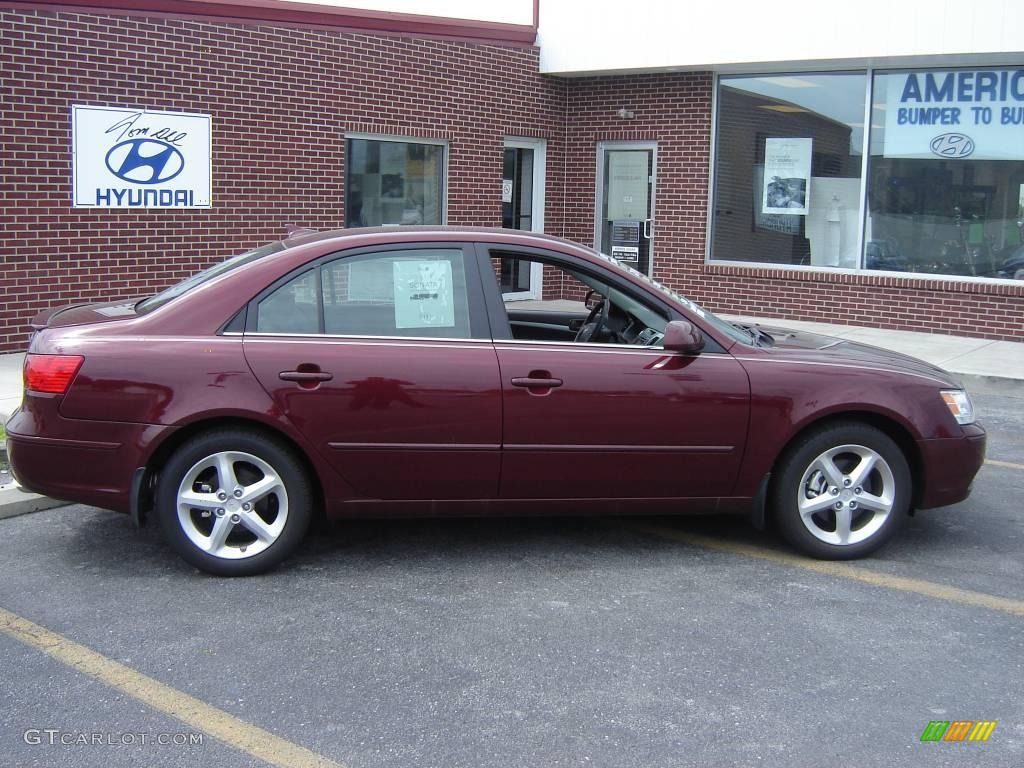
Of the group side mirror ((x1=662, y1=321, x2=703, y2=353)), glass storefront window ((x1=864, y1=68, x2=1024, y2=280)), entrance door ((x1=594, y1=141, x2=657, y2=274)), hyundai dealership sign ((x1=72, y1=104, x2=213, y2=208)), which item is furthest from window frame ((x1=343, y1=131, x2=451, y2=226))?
side mirror ((x1=662, y1=321, x2=703, y2=353))

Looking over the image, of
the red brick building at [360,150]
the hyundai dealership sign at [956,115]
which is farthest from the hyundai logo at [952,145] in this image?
the red brick building at [360,150]

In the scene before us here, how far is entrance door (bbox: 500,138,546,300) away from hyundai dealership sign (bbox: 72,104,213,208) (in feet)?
15.8

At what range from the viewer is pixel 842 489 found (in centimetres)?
535

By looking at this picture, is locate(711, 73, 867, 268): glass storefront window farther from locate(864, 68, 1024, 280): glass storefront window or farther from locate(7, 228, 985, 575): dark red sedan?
locate(7, 228, 985, 575): dark red sedan

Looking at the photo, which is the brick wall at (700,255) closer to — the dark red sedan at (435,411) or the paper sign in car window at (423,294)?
the dark red sedan at (435,411)

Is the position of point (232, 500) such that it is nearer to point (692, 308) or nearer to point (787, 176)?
point (692, 308)

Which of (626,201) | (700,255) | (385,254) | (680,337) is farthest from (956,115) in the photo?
(385,254)

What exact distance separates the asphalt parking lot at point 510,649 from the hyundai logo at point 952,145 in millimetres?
7735

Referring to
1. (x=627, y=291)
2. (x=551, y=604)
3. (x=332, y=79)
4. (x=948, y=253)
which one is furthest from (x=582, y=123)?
(x=551, y=604)

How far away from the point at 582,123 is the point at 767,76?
278 cm

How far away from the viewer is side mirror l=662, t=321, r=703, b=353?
5.07 m

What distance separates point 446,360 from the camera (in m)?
5.06

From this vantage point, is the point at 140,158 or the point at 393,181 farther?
the point at 393,181

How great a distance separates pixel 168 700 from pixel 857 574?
314 cm
